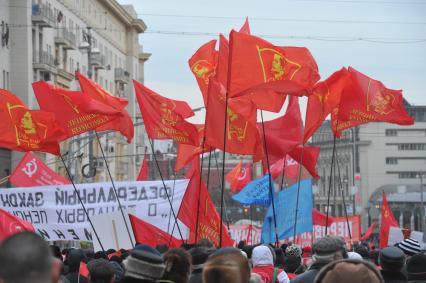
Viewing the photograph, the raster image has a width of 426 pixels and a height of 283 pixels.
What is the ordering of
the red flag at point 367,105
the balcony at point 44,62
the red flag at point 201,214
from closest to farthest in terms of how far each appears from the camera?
the red flag at point 201,214
the red flag at point 367,105
the balcony at point 44,62

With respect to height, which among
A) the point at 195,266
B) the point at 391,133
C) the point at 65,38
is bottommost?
the point at 195,266

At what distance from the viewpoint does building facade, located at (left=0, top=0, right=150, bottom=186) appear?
165ft

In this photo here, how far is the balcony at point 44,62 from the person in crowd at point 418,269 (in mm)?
45253

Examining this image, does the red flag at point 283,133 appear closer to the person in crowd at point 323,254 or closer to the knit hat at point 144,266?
the person in crowd at point 323,254

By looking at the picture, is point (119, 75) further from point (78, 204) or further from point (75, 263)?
point (75, 263)

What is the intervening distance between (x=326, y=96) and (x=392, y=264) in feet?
39.3

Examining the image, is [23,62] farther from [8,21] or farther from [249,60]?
[249,60]

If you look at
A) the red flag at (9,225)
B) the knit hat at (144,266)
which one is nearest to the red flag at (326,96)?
the red flag at (9,225)

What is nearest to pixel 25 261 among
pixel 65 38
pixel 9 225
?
pixel 9 225

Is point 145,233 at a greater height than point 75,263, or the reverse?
point 75,263

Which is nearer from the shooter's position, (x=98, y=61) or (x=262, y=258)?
(x=262, y=258)

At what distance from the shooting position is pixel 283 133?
2100cm

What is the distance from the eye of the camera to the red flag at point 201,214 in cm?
1700

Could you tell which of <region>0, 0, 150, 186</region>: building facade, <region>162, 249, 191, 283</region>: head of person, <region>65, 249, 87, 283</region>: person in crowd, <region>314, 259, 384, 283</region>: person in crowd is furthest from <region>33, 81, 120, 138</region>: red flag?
<region>314, 259, 384, 283</region>: person in crowd
